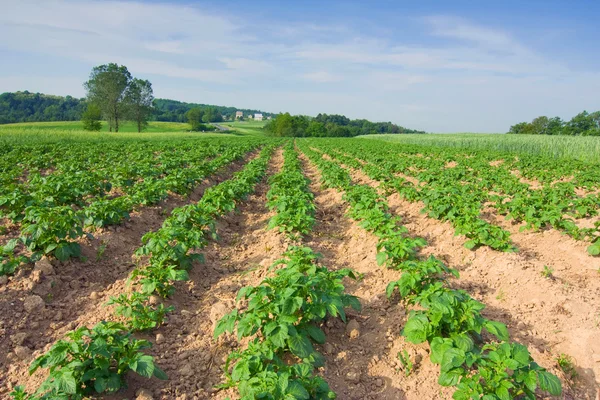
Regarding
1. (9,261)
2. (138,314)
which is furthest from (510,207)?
(9,261)

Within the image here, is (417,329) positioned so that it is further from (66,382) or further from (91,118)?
(91,118)

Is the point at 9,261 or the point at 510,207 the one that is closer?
the point at 9,261

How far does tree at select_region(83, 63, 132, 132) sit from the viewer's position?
61594 millimetres

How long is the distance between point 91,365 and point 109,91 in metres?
69.5

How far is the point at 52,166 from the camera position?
582 inches

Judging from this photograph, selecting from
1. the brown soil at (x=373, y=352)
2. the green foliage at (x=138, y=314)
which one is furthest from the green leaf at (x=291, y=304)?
the green foliage at (x=138, y=314)

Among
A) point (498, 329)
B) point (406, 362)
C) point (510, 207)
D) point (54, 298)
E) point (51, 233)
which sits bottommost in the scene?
point (54, 298)

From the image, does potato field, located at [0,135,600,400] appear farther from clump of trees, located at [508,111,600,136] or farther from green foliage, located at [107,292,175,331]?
clump of trees, located at [508,111,600,136]

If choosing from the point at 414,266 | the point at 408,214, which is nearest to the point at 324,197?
the point at 408,214

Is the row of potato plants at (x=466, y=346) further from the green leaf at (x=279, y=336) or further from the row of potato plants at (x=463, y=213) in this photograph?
the row of potato plants at (x=463, y=213)

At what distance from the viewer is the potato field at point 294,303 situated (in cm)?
282

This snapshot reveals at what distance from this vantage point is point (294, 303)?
10.4ft

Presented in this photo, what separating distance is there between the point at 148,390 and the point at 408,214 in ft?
23.1

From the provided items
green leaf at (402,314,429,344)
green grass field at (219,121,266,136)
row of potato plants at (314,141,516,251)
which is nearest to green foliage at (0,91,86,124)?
green grass field at (219,121,266,136)
